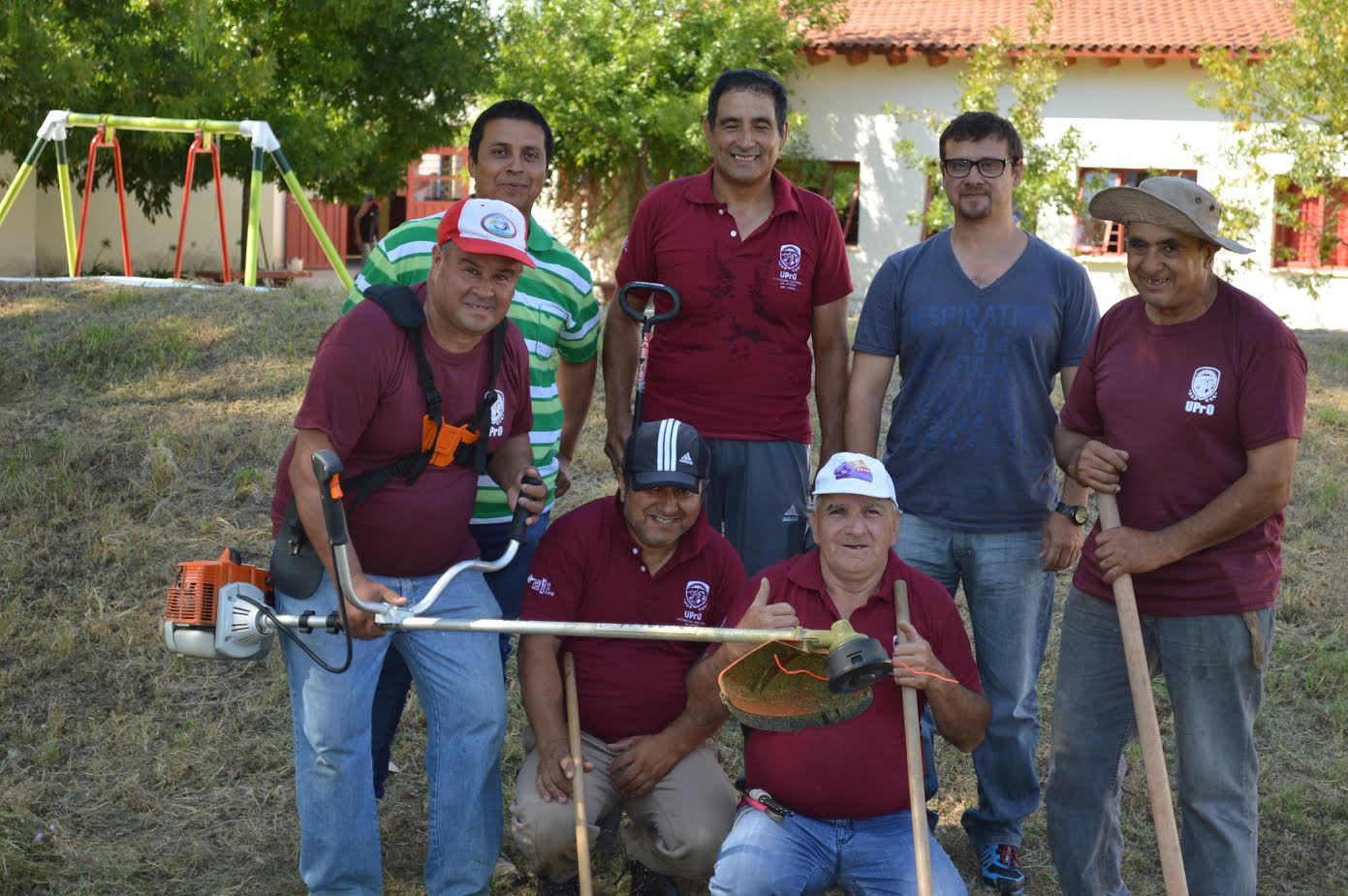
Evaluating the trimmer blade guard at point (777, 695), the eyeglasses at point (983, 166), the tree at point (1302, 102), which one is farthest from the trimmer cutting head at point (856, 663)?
the tree at point (1302, 102)

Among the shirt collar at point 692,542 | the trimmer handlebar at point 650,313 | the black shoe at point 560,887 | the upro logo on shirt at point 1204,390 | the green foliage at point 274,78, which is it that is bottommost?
the black shoe at point 560,887

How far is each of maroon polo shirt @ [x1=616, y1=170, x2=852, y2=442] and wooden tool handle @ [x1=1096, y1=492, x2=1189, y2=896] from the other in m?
1.15

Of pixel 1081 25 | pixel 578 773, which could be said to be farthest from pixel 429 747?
pixel 1081 25

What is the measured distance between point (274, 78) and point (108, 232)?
473 cm

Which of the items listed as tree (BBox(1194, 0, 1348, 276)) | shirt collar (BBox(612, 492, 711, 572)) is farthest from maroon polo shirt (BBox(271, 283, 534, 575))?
tree (BBox(1194, 0, 1348, 276))

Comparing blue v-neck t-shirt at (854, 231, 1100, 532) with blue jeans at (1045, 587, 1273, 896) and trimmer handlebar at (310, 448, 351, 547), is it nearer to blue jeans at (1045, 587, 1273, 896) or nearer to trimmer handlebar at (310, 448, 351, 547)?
blue jeans at (1045, 587, 1273, 896)

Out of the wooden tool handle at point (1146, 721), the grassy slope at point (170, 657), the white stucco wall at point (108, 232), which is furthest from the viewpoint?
the white stucco wall at point (108, 232)

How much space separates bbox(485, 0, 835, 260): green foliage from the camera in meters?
19.3

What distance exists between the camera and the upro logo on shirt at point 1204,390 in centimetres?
364

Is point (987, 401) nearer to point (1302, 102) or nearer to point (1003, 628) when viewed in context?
point (1003, 628)

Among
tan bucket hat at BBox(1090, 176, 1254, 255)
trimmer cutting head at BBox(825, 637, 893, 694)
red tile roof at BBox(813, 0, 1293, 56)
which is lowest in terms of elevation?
trimmer cutting head at BBox(825, 637, 893, 694)

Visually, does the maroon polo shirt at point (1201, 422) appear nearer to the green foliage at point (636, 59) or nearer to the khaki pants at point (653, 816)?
the khaki pants at point (653, 816)

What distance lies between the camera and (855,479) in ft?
12.8

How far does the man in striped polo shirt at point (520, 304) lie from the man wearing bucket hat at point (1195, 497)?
167cm
